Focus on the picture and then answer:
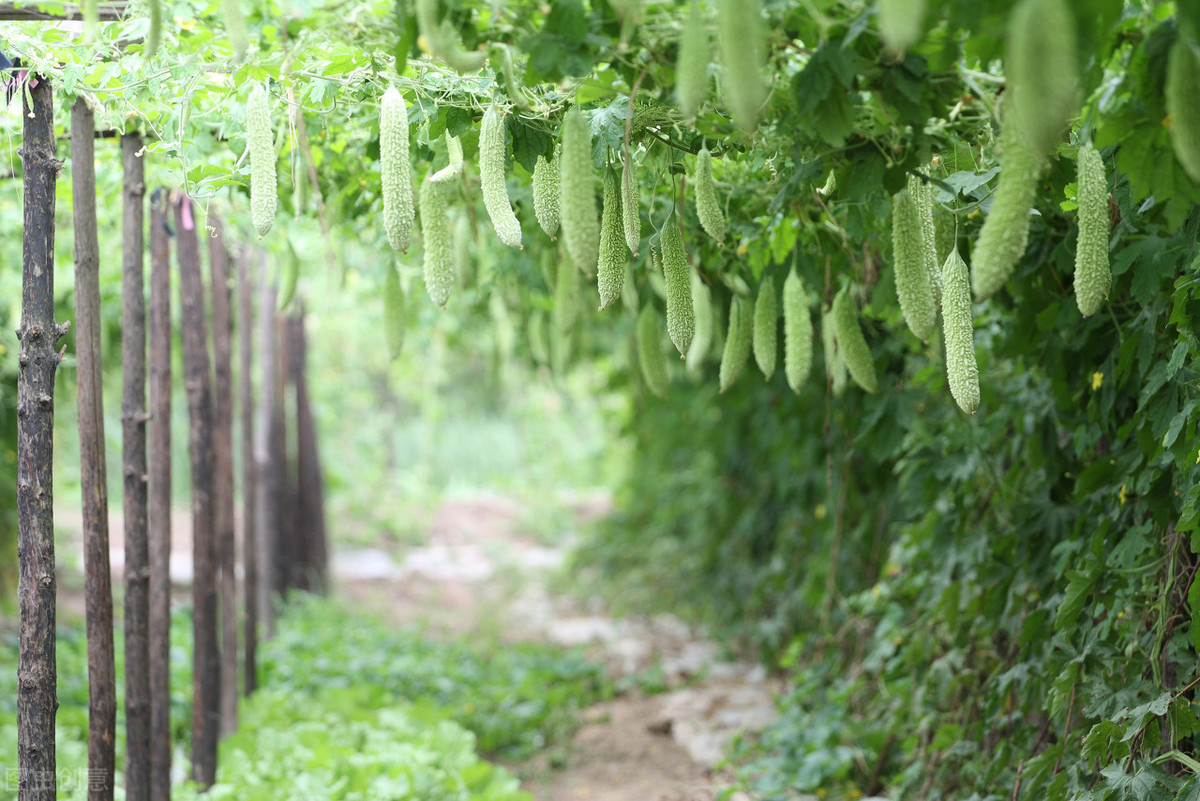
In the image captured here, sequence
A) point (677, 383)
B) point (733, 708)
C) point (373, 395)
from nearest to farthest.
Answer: point (733, 708)
point (677, 383)
point (373, 395)

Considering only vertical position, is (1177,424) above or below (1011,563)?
above

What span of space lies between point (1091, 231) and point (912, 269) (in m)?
0.35

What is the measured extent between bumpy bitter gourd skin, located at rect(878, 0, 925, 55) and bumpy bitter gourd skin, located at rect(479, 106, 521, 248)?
899mm

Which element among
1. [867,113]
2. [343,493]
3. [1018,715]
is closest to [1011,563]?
[1018,715]

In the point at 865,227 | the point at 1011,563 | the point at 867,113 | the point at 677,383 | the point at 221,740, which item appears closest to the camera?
the point at 867,113

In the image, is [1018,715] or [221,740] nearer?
[1018,715]

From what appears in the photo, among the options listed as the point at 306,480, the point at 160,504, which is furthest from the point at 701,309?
the point at 306,480

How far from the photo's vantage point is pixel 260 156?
6.74ft

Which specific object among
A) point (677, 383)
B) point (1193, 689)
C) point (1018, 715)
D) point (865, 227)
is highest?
point (865, 227)

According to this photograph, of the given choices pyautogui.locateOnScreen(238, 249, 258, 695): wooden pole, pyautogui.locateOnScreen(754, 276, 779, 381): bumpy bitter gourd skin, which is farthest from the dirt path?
pyautogui.locateOnScreen(754, 276, 779, 381): bumpy bitter gourd skin

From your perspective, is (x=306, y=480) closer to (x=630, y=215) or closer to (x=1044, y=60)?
(x=630, y=215)

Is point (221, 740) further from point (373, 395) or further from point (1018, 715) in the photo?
point (373, 395)

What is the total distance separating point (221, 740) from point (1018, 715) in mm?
3684

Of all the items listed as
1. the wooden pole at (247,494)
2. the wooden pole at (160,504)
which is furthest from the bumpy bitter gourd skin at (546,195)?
the wooden pole at (247,494)
